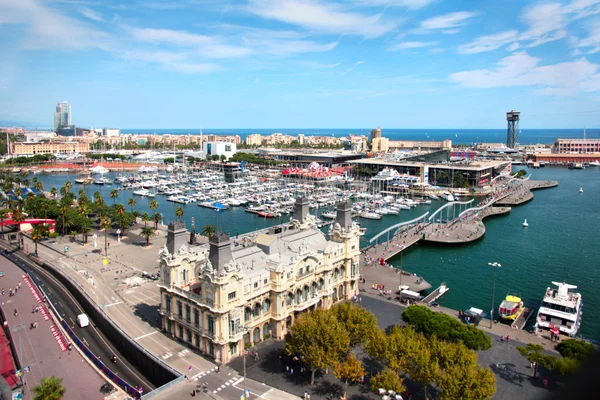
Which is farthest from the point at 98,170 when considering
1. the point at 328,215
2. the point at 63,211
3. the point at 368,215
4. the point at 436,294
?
the point at 436,294

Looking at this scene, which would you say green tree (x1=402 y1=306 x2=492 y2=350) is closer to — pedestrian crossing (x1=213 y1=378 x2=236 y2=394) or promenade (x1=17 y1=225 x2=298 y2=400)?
promenade (x1=17 y1=225 x2=298 y2=400)

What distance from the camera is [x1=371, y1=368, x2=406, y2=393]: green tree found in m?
34.9

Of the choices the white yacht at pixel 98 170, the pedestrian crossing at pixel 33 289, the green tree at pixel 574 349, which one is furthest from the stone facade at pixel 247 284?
the white yacht at pixel 98 170

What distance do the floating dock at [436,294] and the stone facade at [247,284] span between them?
33.0 ft

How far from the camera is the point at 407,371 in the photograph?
120 feet

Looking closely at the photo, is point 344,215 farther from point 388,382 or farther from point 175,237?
point 388,382

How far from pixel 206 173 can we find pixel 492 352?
155m

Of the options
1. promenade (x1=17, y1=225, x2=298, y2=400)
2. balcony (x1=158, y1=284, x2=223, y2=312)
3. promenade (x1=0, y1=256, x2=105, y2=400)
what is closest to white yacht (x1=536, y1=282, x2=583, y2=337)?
promenade (x1=17, y1=225, x2=298, y2=400)

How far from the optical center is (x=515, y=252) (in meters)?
82.5

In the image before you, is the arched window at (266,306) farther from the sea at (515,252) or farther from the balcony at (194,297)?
the sea at (515,252)

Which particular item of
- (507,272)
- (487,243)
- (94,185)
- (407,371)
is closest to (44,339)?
(407,371)

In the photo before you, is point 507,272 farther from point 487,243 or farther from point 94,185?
point 94,185

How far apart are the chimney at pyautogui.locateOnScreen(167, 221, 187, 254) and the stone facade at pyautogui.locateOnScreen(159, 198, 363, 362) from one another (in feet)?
0.35

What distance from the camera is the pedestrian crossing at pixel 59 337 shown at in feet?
151
